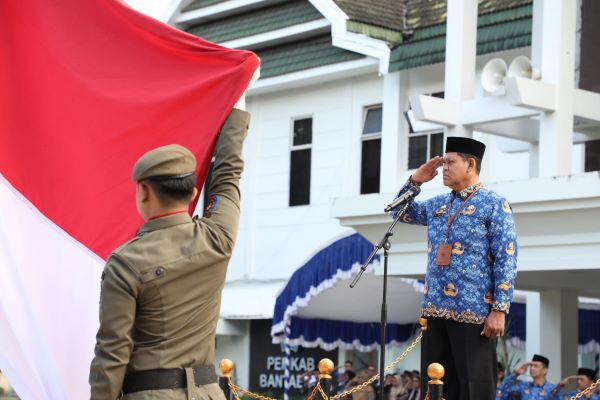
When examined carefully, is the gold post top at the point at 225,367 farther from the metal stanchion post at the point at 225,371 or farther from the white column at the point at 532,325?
the white column at the point at 532,325

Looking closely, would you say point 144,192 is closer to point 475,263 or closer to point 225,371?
point 475,263

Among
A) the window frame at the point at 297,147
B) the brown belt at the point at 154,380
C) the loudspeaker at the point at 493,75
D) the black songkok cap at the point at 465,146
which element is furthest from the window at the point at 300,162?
the brown belt at the point at 154,380

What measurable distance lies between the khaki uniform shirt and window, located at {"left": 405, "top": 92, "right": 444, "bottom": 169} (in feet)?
46.7

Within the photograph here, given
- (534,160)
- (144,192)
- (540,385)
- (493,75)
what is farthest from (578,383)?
(144,192)

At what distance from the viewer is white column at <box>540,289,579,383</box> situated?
13289mm

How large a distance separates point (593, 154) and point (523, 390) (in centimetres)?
262

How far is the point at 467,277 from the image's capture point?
6.45 metres

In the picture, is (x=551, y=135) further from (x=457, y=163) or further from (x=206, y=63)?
(x=206, y=63)

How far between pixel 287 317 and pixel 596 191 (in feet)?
23.7

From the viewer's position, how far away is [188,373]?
3584mm

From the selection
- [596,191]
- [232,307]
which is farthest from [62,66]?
[232,307]

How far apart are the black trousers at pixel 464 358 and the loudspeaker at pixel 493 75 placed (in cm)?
468

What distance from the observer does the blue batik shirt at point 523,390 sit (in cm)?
1207

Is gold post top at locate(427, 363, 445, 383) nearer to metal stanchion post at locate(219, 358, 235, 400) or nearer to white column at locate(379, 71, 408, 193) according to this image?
metal stanchion post at locate(219, 358, 235, 400)
